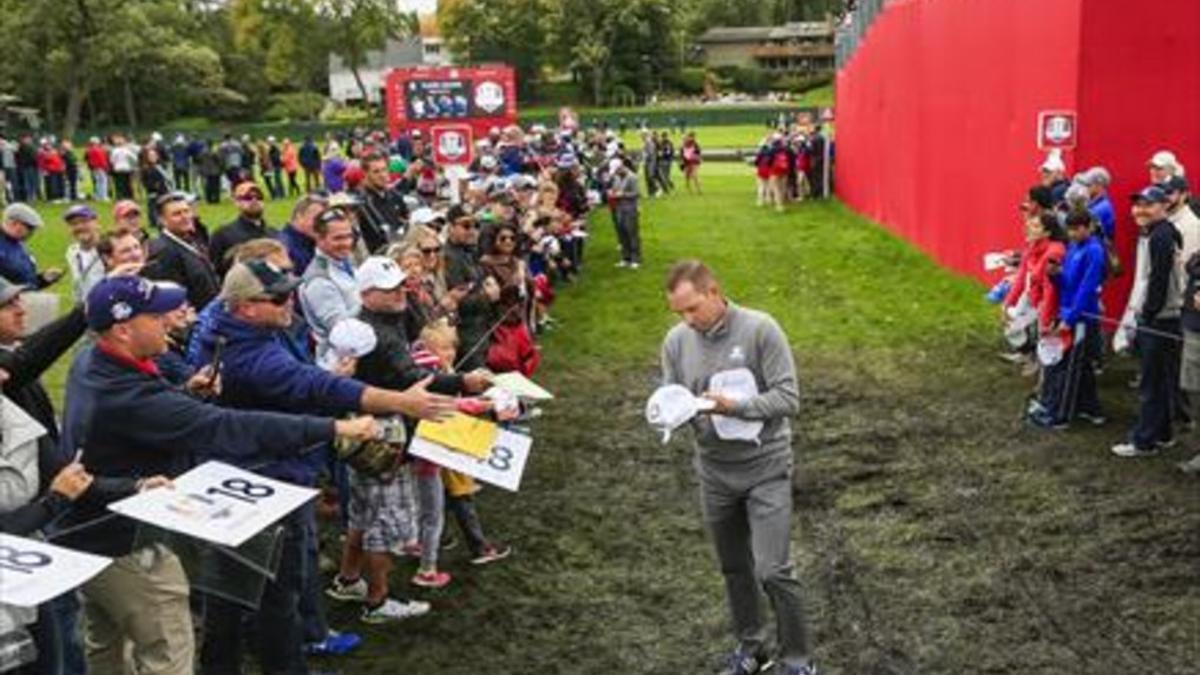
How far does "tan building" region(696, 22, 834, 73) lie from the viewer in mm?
105250

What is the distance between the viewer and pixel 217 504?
4.80 m

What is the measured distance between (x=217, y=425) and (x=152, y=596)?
0.74m

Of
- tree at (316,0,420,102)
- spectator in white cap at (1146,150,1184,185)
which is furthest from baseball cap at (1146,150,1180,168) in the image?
tree at (316,0,420,102)

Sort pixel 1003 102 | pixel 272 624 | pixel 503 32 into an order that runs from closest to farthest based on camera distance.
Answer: pixel 272 624 < pixel 1003 102 < pixel 503 32

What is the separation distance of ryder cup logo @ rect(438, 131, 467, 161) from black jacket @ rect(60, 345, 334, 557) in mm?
13316

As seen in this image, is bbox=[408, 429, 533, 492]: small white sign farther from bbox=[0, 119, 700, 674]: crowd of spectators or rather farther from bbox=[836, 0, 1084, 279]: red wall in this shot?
bbox=[836, 0, 1084, 279]: red wall

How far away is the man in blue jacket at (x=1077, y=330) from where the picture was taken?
1005 cm

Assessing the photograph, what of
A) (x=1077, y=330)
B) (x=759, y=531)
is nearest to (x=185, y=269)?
(x=759, y=531)

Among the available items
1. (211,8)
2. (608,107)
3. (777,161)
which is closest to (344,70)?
(211,8)

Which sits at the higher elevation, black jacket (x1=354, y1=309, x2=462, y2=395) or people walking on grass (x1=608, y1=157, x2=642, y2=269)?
black jacket (x1=354, y1=309, x2=462, y2=395)

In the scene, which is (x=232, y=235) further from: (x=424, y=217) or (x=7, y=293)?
(x=7, y=293)

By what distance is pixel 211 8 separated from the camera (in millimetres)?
91500

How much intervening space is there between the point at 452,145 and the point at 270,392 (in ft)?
43.1

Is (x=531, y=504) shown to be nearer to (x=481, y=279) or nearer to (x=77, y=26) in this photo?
(x=481, y=279)
